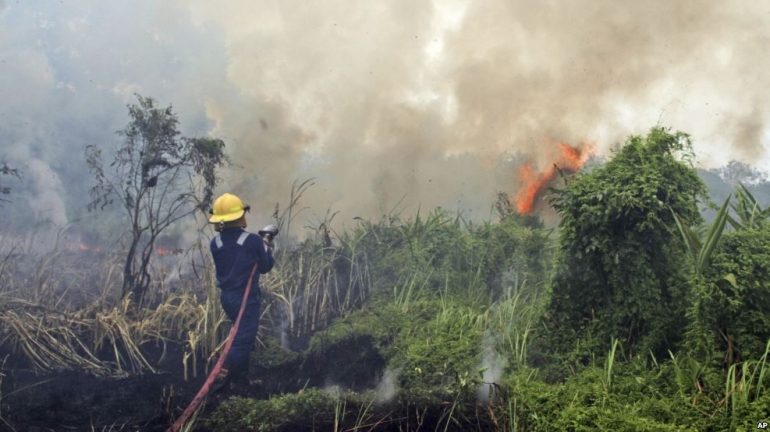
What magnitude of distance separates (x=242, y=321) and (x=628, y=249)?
4358mm

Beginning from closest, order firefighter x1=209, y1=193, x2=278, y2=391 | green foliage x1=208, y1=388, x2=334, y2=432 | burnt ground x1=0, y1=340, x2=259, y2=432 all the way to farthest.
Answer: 1. green foliage x1=208, y1=388, x2=334, y2=432
2. burnt ground x1=0, y1=340, x2=259, y2=432
3. firefighter x1=209, y1=193, x2=278, y2=391

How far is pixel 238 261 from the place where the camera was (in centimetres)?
697

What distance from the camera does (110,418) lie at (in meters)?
5.46

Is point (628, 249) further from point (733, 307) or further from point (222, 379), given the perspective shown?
point (222, 379)

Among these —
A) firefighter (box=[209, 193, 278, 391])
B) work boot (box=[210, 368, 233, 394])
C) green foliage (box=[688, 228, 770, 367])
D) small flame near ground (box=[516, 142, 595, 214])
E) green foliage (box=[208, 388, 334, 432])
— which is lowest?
green foliage (box=[208, 388, 334, 432])

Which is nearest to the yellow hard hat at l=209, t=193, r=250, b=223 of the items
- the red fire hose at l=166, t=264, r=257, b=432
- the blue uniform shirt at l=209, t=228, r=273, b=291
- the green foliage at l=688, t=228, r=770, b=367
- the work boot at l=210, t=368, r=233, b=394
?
the blue uniform shirt at l=209, t=228, r=273, b=291

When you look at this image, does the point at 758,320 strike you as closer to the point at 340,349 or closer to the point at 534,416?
the point at 534,416

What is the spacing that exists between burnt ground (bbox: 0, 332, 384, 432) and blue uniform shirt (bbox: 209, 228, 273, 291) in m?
1.09

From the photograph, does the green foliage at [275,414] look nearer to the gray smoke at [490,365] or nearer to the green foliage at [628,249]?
the gray smoke at [490,365]

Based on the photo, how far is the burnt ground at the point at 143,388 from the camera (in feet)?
17.6

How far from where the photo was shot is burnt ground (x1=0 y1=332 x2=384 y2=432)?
537 centimetres

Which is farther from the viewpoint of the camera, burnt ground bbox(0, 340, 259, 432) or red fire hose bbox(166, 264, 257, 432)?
burnt ground bbox(0, 340, 259, 432)

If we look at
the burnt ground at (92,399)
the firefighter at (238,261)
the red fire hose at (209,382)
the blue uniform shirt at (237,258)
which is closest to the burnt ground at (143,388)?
the burnt ground at (92,399)

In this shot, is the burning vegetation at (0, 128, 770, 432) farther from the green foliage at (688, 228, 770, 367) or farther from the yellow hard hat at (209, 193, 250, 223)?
the yellow hard hat at (209, 193, 250, 223)
